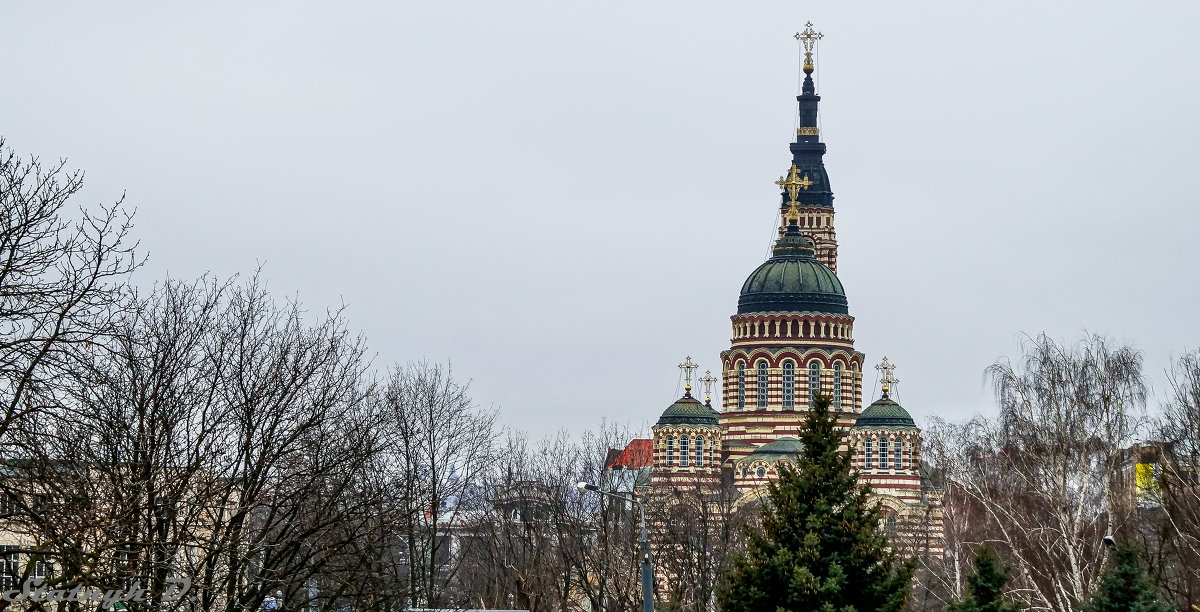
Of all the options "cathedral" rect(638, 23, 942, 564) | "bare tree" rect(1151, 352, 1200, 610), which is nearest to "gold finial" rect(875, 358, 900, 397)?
"cathedral" rect(638, 23, 942, 564)

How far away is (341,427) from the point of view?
31609 mm

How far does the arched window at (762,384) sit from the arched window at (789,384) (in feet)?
3.91

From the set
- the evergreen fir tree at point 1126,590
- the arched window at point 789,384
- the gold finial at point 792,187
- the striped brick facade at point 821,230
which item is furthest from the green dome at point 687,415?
the evergreen fir tree at point 1126,590

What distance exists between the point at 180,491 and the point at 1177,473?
27406mm

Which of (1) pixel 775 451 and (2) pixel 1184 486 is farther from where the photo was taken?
(1) pixel 775 451

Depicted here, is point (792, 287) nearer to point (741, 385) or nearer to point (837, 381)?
point (837, 381)

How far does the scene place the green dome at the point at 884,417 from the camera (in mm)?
98875

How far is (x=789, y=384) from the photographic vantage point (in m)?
103

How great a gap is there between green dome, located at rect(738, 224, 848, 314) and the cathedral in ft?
0.18

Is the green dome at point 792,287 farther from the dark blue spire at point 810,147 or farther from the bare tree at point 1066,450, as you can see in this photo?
the bare tree at point 1066,450

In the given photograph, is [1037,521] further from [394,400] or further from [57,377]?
[57,377]

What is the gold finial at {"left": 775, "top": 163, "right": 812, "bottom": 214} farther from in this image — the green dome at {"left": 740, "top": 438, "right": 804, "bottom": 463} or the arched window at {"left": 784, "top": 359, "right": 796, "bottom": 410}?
the green dome at {"left": 740, "top": 438, "right": 804, "bottom": 463}

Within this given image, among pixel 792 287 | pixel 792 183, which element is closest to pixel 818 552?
pixel 792 287

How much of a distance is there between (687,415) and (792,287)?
9.70 metres
